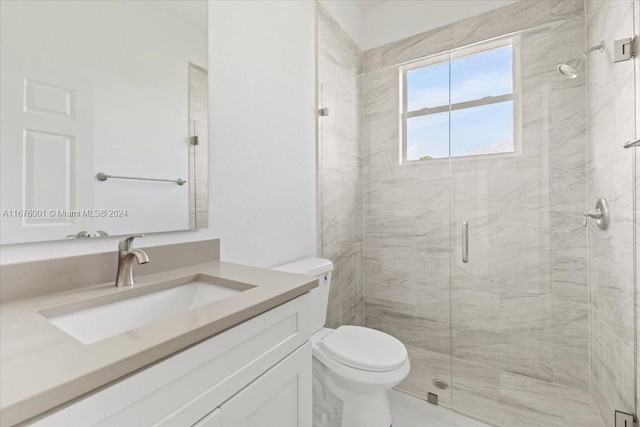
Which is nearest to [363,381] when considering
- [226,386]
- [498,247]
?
[226,386]

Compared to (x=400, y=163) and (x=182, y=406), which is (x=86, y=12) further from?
(x=400, y=163)

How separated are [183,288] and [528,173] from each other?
→ 207cm

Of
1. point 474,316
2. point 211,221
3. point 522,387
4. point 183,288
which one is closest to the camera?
point 183,288

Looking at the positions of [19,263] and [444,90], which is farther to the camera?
[444,90]

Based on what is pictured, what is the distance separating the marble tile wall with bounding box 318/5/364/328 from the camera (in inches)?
83.4

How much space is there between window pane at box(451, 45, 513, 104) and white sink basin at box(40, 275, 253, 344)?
2051mm

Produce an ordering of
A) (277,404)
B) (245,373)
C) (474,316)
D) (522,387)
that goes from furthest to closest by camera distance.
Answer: (474,316), (522,387), (277,404), (245,373)

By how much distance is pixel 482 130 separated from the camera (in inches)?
81.9

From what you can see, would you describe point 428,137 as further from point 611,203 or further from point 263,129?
point 263,129

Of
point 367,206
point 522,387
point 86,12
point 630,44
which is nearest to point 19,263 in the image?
point 86,12

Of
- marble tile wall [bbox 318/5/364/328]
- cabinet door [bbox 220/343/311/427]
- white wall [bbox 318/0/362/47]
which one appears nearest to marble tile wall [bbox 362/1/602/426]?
marble tile wall [bbox 318/5/364/328]

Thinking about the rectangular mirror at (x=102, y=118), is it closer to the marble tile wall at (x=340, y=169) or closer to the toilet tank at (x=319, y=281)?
the toilet tank at (x=319, y=281)

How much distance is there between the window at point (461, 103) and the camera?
2.03 m

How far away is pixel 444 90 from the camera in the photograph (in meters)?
2.22
